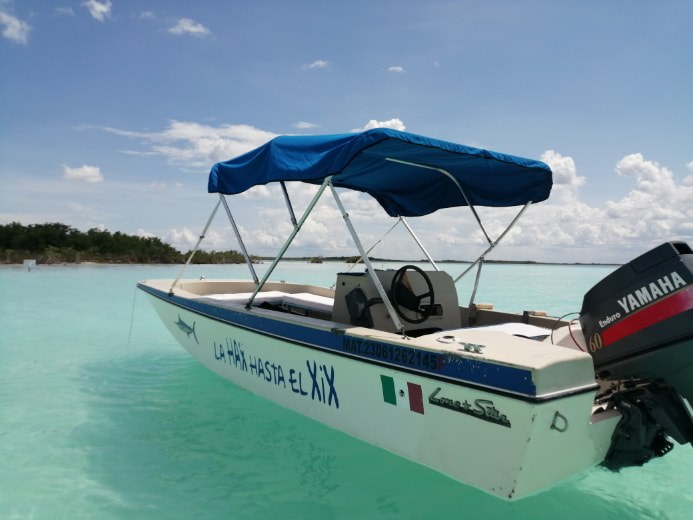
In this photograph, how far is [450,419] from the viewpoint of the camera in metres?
2.62

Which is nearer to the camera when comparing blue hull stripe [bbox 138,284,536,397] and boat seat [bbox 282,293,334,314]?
blue hull stripe [bbox 138,284,536,397]

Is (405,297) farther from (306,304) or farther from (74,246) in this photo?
(74,246)

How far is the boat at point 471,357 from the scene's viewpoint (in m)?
2.40

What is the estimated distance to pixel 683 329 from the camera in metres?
2.51

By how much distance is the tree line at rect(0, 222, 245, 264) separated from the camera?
139ft

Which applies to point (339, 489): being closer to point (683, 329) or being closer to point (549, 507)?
point (549, 507)

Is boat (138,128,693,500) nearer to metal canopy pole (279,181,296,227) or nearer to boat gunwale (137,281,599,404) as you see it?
boat gunwale (137,281,599,404)

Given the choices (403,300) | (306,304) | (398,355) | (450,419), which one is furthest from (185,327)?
(450,419)

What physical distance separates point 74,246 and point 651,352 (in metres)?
52.6

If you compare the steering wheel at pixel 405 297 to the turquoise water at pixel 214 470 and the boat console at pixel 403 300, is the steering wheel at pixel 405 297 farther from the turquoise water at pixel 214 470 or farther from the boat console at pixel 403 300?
the turquoise water at pixel 214 470

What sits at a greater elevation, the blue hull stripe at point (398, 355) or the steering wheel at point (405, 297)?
the steering wheel at point (405, 297)

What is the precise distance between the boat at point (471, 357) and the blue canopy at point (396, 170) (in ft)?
0.06

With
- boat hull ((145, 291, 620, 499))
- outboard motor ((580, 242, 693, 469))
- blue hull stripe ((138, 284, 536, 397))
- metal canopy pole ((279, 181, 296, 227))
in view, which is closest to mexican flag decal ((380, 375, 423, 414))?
boat hull ((145, 291, 620, 499))

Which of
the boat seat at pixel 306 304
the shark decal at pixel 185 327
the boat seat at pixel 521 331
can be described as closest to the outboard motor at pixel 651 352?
the boat seat at pixel 521 331
